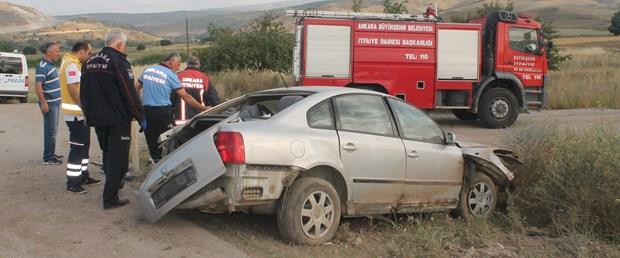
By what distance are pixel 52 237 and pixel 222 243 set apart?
4.86ft

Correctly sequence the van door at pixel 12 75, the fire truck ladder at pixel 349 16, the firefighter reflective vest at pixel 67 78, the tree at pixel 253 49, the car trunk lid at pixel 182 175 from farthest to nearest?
the tree at pixel 253 49 < the van door at pixel 12 75 < the fire truck ladder at pixel 349 16 < the firefighter reflective vest at pixel 67 78 < the car trunk lid at pixel 182 175

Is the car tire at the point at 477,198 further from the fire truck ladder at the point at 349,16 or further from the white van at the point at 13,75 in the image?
the white van at the point at 13,75

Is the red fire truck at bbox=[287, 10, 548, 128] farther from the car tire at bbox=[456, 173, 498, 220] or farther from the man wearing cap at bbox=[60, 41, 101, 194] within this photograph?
the car tire at bbox=[456, 173, 498, 220]

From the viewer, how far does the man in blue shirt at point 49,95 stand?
870cm

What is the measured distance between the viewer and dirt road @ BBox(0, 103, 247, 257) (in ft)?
16.9

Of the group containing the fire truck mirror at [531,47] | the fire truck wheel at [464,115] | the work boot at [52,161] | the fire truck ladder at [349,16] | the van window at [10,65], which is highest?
the fire truck ladder at [349,16]

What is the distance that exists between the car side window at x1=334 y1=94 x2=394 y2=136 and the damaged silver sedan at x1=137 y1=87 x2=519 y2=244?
10 millimetres

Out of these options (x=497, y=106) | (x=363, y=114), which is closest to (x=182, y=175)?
(x=363, y=114)

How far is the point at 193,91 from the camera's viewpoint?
856cm

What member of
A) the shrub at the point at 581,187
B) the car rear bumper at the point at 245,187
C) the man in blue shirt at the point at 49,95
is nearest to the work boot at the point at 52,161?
the man in blue shirt at the point at 49,95

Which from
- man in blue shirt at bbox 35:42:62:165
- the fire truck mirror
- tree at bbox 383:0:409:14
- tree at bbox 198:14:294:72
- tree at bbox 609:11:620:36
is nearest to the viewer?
man in blue shirt at bbox 35:42:62:165

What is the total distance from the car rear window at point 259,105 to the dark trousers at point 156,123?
57.6 inches

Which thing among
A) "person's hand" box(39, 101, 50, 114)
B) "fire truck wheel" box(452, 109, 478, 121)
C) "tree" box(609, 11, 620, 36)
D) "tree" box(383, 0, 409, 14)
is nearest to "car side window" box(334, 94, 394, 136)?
"person's hand" box(39, 101, 50, 114)

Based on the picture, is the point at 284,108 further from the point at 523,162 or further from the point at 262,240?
the point at 523,162
